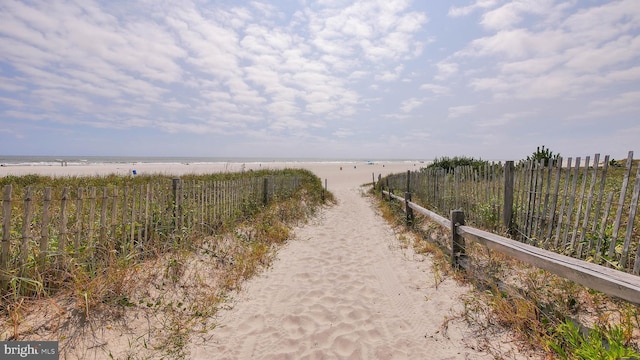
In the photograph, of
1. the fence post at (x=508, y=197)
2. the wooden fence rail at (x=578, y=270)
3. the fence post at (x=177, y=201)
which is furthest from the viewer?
the fence post at (x=508, y=197)

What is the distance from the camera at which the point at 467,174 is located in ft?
27.7

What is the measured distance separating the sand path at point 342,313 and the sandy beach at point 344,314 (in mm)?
11

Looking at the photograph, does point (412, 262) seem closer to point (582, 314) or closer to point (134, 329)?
point (582, 314)

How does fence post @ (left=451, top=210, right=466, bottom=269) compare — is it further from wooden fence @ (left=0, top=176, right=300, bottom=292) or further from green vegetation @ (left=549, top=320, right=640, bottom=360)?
wooden fence @ (left=0, top=176, right=300, bottom=292)

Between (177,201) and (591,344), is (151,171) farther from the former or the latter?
(591,344)

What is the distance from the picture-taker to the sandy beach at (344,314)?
3.17 meters

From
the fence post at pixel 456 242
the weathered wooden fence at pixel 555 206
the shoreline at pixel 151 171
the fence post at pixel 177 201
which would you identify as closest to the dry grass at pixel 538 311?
the fence post at pixel 456 242

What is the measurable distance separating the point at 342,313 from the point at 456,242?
2.48 meters

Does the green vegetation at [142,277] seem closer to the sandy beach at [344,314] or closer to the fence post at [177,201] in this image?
the fence post at [177,201]

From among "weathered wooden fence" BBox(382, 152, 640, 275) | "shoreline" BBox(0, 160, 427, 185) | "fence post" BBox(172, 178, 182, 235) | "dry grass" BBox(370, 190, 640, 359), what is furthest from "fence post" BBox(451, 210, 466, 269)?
"shoreline" BBox(0, 160, 427, 185)

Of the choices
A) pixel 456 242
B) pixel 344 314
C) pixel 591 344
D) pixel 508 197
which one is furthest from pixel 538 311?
pixel 508 197

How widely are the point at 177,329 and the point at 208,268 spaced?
5.75 feet

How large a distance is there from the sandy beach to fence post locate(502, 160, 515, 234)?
208 centimetres

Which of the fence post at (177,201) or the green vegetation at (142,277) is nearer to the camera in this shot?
the green vegetation at (142,277)
